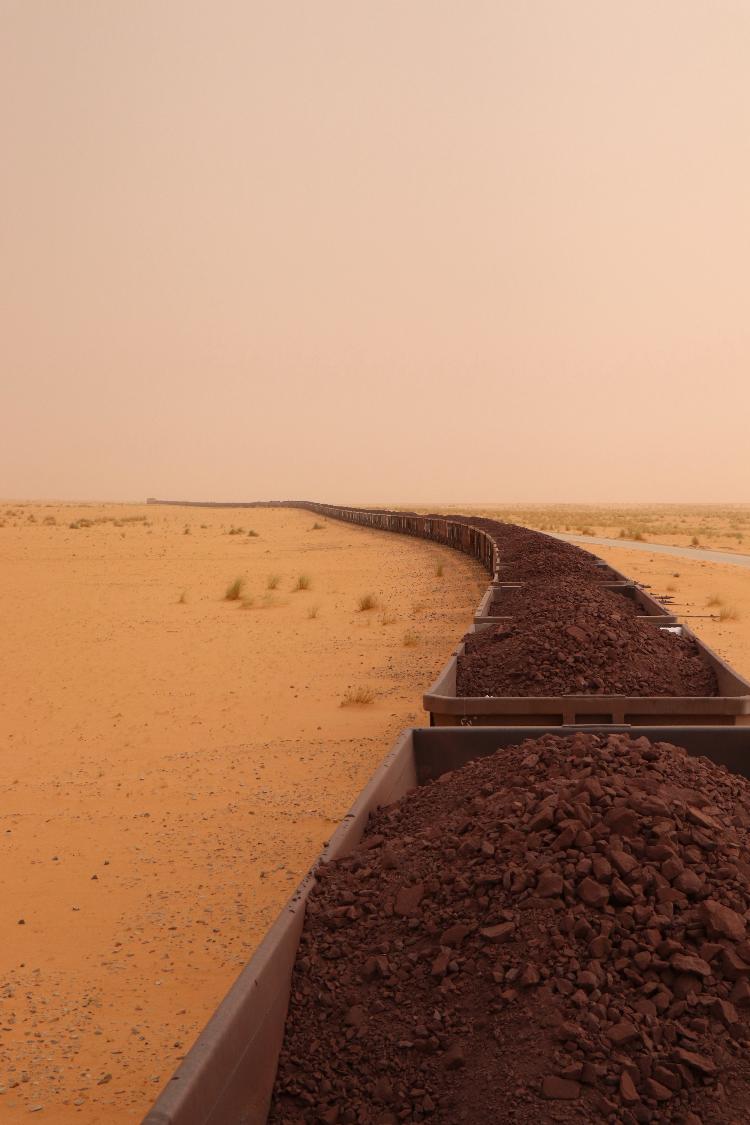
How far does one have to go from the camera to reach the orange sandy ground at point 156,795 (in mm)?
3984

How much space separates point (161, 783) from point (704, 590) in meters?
15.4

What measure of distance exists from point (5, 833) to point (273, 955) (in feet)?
13.1

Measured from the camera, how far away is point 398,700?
388 inches

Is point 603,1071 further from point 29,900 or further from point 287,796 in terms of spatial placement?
point 287,796

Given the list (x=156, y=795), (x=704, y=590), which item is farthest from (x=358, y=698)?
(x=704, y=590)

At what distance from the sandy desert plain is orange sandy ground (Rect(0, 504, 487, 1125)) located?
0.01 meters

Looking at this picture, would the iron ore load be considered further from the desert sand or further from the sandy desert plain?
the desert sand

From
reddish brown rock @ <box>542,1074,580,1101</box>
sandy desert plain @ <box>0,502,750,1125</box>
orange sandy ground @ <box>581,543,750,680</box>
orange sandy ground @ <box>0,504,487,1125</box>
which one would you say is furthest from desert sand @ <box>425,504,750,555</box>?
reddish brown rock @ <box>542,1074,580,1101</box>

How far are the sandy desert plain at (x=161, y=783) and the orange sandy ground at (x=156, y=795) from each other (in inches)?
→ 0.6

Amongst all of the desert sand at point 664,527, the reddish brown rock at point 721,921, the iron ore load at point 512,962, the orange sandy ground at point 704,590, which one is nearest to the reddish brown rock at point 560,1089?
the iron ore load at point 512,962

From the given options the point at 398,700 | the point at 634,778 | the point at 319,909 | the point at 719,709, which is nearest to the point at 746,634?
the point at 398,700

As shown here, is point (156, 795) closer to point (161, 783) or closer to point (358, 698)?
point (161, 783)

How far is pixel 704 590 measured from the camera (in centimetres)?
2048

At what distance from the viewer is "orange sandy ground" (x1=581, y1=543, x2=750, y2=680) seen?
1348cm
